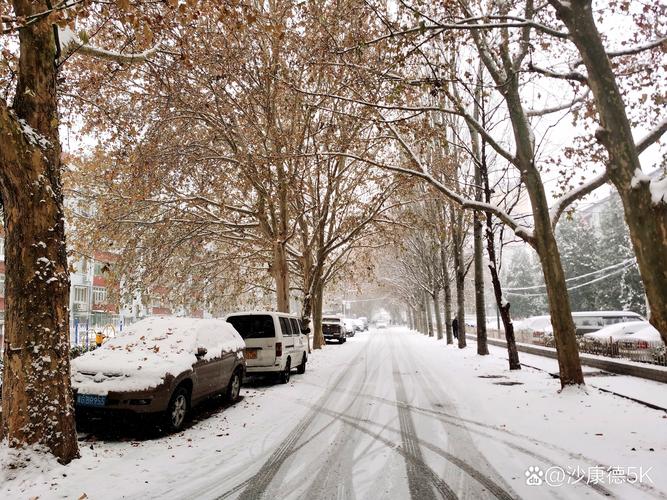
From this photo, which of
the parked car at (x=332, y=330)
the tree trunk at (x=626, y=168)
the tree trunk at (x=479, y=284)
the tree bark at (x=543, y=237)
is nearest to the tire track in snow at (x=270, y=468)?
the tree trunk at (x=626, y=168)

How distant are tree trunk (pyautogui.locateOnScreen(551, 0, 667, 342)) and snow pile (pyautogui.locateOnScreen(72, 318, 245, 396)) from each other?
6540 millimetres

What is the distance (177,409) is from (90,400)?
1287 millimetres

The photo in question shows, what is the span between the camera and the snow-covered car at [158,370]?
6105 mm

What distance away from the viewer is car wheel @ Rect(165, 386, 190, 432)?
652 centimetres

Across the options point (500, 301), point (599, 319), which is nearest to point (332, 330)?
point (599, 319)

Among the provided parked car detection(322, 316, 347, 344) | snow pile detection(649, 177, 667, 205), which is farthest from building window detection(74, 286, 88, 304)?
snow pile detection(649, 177, 667, 205)

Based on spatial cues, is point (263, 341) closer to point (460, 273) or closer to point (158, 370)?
point (158, 370)

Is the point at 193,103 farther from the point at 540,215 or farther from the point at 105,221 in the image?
the point at 540,215

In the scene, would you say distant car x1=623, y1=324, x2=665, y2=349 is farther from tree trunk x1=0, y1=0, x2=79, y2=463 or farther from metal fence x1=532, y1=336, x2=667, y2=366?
tree trunk x1=0, y1=0, x2=79, y2=463

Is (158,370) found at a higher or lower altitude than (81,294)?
lower

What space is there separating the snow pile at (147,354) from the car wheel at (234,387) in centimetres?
61

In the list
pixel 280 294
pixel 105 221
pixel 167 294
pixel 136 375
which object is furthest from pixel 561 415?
pixel 167 294

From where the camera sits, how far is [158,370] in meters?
6.36

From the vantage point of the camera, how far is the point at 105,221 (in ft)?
51.9
